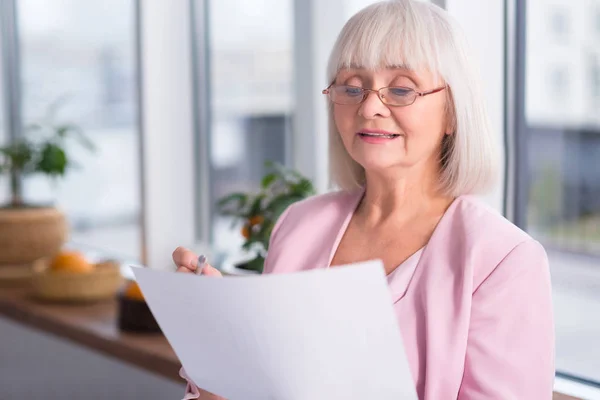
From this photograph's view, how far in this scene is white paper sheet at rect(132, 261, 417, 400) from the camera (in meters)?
0.97

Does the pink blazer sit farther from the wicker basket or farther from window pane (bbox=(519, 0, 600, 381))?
the wicker basket

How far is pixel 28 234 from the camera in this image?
2.76m

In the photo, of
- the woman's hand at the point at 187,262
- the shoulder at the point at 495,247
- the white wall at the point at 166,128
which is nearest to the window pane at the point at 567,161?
the shoulder at the point at 495,247

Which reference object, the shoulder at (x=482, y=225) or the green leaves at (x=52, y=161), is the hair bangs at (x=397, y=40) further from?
the green leaves at (x=52, y=161)

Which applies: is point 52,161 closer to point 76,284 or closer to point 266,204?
point 76,284

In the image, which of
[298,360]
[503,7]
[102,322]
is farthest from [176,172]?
[298,360]

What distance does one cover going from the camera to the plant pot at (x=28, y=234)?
2744mm

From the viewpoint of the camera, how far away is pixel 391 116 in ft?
3.99

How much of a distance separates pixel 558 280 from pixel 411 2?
845mm

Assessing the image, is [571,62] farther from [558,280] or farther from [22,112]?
[22,112]

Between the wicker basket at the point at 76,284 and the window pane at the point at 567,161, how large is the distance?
1.28 metres

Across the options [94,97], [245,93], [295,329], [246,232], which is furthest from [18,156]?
[295,329]

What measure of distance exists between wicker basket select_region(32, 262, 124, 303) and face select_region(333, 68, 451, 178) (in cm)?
139

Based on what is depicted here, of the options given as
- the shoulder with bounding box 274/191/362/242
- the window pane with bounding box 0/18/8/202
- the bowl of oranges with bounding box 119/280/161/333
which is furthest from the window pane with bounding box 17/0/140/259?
the shoulder with bounding box 274/191/362/242
